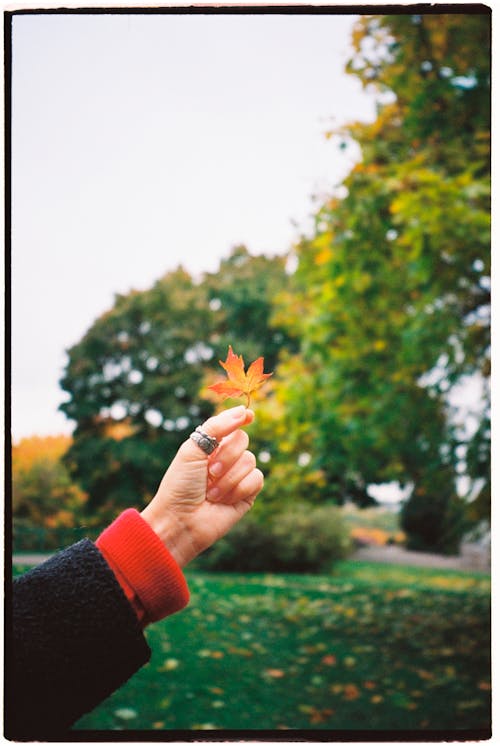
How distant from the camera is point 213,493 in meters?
1.03

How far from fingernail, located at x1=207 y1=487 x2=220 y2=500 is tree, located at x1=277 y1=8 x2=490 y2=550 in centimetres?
225

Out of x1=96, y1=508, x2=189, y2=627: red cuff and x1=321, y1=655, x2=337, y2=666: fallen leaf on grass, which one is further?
x1=321, y1=655, x2=337, y2=666: fallen leaf on grass

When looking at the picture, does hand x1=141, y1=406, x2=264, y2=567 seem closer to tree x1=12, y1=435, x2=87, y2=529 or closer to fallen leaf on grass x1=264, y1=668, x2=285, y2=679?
tree x1=12, y1=435, x2=87, y2=529

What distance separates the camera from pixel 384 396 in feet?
11.4

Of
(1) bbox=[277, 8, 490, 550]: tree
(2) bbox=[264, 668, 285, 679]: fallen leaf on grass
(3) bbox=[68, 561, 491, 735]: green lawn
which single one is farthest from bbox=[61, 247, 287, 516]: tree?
(2) bbox=[264, 668, 285, 679]: fallen leaf on grass

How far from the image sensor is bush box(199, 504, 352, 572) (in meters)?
7.15

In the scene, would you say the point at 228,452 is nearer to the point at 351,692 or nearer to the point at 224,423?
the point at 224,423

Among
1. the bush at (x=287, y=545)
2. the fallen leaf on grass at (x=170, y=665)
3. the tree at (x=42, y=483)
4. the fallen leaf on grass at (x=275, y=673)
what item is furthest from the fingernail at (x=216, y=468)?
the bush at (x=287, y=545)

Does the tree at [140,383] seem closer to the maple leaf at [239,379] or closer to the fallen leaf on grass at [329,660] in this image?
the fallen leaf on grass at [329,660]

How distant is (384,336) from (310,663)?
Answer: 2289mm

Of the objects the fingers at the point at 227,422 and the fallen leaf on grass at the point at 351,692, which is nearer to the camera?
the fingers at the point at 227,422

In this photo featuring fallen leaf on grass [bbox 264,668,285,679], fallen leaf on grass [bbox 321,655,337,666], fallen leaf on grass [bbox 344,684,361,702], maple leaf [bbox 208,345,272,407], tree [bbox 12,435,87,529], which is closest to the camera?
maple leaf [bbox 208,345,272,407]

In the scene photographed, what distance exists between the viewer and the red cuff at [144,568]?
963 mm

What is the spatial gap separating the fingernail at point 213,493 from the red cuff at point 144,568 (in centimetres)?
11
